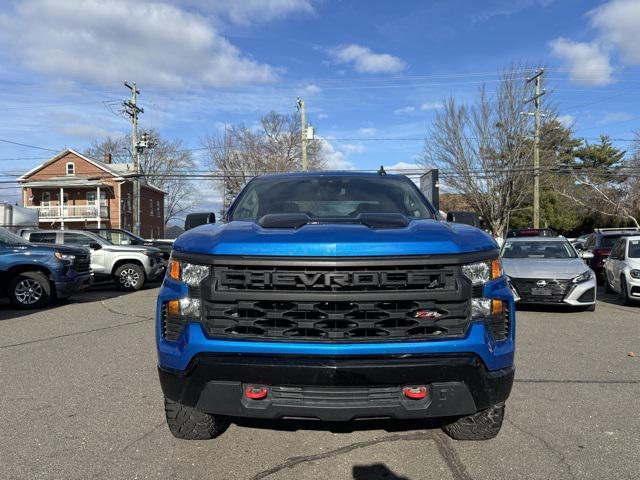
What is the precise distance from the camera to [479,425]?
11.3 ft

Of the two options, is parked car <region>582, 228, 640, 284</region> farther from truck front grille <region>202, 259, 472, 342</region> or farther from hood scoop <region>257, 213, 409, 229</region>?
truck front grille <region>202, 259, 472, 342</region>

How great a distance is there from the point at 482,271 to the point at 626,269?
9.35 metres

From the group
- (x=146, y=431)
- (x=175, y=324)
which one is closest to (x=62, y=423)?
(x=146, y=431)

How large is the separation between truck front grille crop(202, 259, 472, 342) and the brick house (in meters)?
42.6

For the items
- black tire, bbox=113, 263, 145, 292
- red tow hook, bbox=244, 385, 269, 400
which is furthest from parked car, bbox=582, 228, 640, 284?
red tow hook, bbox=244, 385, 269, 400

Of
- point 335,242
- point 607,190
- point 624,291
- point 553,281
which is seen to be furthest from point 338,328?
point 607,190

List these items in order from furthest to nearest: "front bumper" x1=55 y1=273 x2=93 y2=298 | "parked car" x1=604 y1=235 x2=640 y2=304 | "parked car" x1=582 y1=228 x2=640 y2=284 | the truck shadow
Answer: "parked car" x1=582 y1=228 x2=640 y2=284
"parked car" x1=604 y1=235 x2=640 y2=304
"front bumper" x1=55 y1=273 x2=93 y2=298
the truck shadow

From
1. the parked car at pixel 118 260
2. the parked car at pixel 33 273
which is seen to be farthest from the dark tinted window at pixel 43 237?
the parked car at pixel 33 273

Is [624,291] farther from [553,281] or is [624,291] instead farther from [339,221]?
[339,221]

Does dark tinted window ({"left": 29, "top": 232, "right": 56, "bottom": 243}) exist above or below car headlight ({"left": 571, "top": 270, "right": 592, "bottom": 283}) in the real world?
above

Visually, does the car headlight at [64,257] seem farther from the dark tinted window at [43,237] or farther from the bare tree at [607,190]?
the bare tree at [607,190]

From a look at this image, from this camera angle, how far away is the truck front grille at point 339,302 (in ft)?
9.19

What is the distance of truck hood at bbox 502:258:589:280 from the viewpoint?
930cm

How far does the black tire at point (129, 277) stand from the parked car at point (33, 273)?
3223 millimetres
